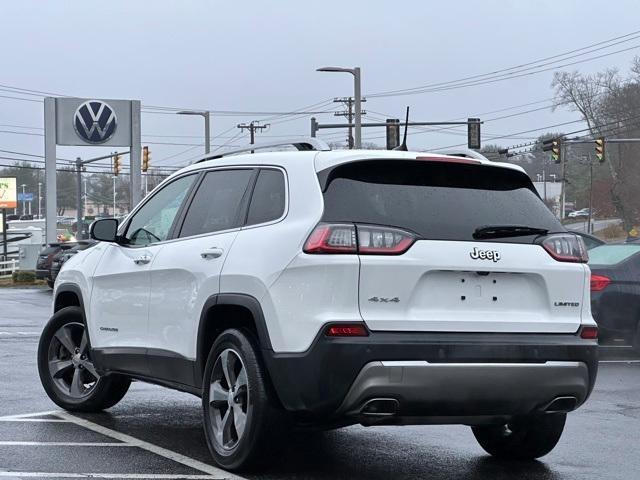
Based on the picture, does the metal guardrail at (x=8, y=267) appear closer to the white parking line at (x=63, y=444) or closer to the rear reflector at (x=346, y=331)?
the white parking line at (x=63, y=444)

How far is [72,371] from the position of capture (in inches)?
344

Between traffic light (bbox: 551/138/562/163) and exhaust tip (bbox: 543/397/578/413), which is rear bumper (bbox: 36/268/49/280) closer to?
traffic light (bbox: 551/138/562/163)

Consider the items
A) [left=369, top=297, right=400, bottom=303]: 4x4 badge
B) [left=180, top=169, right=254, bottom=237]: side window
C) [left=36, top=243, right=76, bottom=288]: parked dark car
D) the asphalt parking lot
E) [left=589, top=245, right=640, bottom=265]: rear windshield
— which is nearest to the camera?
[left=369, top=297, right=400, bottom=303]: 4x4 badge

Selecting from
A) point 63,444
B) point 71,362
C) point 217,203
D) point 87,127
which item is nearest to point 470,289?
point 217,203

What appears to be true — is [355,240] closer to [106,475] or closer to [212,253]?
[212,253]

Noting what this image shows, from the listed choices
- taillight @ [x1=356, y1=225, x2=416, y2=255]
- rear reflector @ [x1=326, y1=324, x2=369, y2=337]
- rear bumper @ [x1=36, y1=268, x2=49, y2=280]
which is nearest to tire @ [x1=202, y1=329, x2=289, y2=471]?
rear reflector @ [x1=326, y1=324, x2=369, y2=337]

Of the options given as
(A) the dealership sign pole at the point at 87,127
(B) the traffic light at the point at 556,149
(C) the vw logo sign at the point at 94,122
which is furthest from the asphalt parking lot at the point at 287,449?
(B) the traffic light at the point at 556,149

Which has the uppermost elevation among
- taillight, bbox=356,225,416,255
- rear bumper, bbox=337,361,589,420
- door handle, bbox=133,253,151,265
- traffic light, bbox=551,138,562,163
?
traffic light, bbox=551,138,562,163

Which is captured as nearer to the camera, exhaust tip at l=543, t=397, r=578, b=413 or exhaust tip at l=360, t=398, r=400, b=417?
exhaust tip at l=360, t=398, r=400, b=417

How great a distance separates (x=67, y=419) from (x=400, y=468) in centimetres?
276

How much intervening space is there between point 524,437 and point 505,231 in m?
1.51

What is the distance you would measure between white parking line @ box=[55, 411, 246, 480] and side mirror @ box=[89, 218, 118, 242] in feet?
4.28

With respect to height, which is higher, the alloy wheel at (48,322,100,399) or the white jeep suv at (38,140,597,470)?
the white jeep suv at (38,140,597,470)

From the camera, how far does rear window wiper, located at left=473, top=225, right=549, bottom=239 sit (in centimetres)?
605
